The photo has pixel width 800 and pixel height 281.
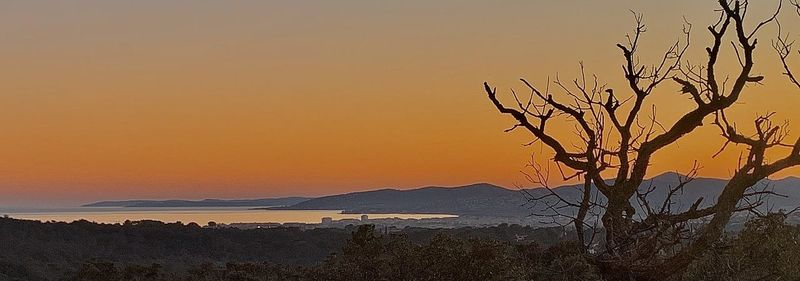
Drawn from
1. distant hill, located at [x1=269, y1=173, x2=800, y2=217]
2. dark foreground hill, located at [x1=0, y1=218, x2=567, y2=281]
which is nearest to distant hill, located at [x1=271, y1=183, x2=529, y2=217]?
distant hill, located at [x1=269, y1=173, x2=800, y2=217]

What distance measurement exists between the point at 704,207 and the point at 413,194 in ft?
309

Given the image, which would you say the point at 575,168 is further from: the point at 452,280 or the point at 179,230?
the point at 179,230

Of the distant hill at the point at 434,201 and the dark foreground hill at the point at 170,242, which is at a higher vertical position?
the distant hill at the point at 434,201

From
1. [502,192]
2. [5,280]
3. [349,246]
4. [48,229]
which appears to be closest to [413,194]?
[502,192]

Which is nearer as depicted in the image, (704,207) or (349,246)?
(704,207)

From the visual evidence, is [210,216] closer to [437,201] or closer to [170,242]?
[437,201]

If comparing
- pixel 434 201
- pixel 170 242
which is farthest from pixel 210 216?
pixel 170 242

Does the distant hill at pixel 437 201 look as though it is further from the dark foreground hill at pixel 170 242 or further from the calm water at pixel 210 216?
the dark foreground hill at pixel 170 242

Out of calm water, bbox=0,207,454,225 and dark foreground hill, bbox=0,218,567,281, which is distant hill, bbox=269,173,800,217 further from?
dark foreground hill, bbox=0,218,567,281

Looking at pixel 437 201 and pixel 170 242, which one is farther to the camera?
pixel 437 201

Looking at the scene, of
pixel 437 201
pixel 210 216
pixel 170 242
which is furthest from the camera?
pixel 210 216

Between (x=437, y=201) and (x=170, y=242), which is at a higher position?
(x=437, y=201)

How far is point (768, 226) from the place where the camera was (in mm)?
10727

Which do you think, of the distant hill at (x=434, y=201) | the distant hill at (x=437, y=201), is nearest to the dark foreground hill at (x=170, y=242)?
the distant hill at (x=437, y=201)
